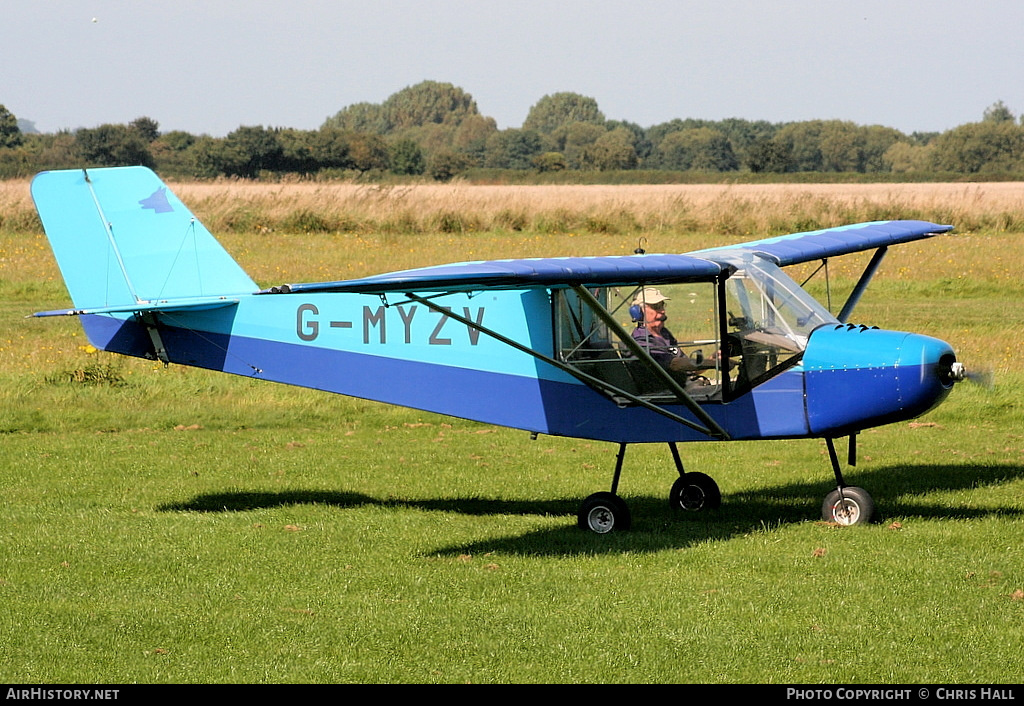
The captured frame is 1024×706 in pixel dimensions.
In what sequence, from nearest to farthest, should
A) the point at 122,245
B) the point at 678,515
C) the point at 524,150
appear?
1. the point at 678,515
2. the point at 122,245
3. the point at 524,150

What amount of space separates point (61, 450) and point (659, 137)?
18130cm

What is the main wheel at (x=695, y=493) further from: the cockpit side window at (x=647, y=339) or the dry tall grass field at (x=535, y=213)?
the dry tall grass field at (x=535, y=213)

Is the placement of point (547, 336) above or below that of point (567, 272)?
below

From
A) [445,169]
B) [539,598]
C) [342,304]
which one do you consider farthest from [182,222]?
[445,169]

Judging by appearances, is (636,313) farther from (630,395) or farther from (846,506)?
(846,506)

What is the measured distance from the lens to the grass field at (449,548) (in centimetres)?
674

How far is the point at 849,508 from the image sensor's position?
991cm

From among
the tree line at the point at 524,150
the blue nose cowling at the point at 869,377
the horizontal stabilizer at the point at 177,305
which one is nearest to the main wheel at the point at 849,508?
the blue nose cowling at the point at 869,377

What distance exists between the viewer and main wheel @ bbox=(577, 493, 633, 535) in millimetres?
9969

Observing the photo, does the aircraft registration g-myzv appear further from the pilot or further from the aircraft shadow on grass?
the aircraft shadow on grass

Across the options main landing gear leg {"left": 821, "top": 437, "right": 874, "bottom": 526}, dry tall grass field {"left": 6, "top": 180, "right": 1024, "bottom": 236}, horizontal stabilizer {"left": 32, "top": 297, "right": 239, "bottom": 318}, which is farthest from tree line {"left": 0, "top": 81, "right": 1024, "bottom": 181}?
main landing gear leg {"left": 821, "top": 437, "right": 874, "bottom": 526}

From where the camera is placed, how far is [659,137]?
190 metres

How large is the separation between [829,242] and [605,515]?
3655mm

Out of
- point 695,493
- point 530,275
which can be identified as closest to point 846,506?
point 695,493
